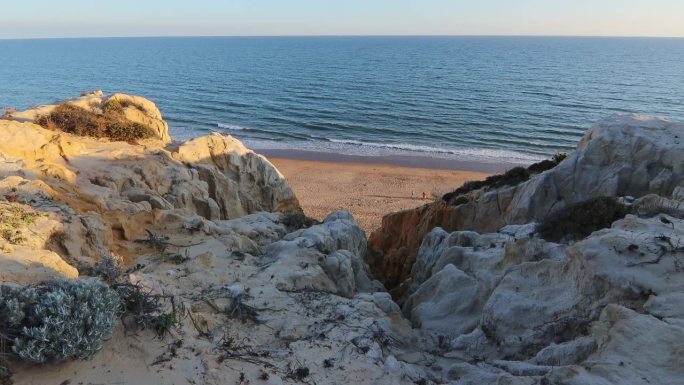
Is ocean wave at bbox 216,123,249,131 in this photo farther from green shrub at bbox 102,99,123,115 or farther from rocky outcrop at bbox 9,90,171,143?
green shrub at bbox 102,99,123,115

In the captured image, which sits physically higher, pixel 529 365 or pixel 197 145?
pixel 197 145

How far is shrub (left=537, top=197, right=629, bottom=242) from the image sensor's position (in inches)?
438

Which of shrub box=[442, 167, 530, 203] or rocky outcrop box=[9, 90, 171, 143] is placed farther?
rocky outcrop box=[9, 90, 171, 143]

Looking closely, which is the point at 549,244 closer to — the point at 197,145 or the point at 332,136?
the point at 197,145

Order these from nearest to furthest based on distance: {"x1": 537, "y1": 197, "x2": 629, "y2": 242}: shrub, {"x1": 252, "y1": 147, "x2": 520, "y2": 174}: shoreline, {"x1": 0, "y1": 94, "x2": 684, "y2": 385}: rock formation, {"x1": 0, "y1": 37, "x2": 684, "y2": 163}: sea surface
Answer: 1. {"x1": 0, "y1": 94, "x2": 684, "y2": 385}: rock formation
2. {"x1": 537, "y1": 197, "x2": 629, "y2": 242}: shrub
3. {"x1": 252, "y1": 147, "x2": 520, "y2": 174}: shoreline
4. {"x1": 0, "y1": 37, "x2": 684, "y2": 163}: sea surface

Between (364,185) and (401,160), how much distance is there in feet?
26.5

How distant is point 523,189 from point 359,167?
24538 millimetres

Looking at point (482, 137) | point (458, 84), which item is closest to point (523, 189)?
point (482, 137)

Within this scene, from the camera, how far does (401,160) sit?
4262 centimetres

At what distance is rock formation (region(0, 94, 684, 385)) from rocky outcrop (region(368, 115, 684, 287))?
6 cm

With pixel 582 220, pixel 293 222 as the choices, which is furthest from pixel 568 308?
pixel 293 222

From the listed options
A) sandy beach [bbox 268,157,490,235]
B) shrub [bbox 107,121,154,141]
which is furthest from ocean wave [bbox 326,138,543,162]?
shrub [bbox 107,121,154,141]

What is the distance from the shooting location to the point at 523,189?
16516mm

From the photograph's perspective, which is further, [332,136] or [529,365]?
[332,136]
